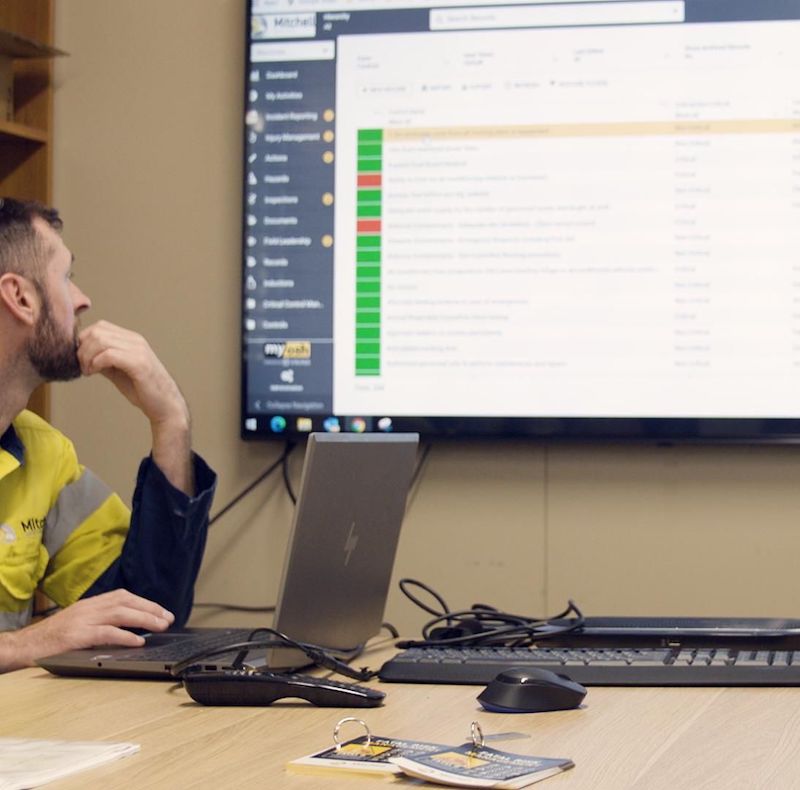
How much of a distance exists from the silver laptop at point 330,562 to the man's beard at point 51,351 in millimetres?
616

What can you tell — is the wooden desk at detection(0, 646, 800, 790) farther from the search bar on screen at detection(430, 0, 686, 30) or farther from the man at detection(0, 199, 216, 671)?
the search bar on screen at detection(430, 0, 686, 30)

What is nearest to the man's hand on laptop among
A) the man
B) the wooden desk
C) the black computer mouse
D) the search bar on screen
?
the wooden desk

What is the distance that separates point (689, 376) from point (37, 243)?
129 centimetres

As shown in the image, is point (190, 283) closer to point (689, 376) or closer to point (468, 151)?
point (468, 151)

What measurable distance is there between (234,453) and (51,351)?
0.74 meters

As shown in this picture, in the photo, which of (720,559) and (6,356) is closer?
(6,356)

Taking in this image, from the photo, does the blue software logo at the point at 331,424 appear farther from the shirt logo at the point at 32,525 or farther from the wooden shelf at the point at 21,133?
the wooden shelf at the point at 21,133

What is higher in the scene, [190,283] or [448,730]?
[190,283]

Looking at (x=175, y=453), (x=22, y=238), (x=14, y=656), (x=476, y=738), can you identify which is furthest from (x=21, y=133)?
(x=476, y=738)

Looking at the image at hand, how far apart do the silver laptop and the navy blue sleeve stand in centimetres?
40

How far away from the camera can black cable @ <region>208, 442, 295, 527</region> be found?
8.79 feet

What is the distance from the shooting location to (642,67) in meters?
2.55

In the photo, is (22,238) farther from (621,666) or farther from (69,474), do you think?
(621,666)

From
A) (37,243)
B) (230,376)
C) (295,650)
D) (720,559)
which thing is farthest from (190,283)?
(295,650)
